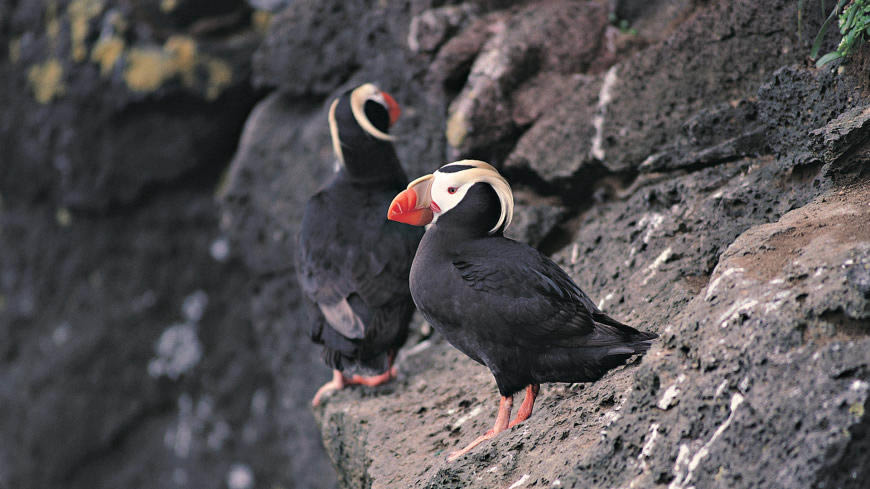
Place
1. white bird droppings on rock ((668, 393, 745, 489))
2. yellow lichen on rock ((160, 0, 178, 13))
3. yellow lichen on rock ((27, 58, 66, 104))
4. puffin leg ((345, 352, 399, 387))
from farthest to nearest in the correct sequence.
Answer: yellow lichen on rock ((27, 58, 66, 104)) < yellow lichen on rock ((160, 0, 178, 13)) < puffin leg ((345, 352, 399, 387)) < white bird droppings on rock ((668, 393, 745, 489))

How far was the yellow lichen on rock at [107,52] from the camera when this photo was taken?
22.7 feet

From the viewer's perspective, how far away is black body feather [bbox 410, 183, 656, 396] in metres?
2.62

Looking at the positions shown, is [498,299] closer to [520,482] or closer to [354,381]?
[520,482]

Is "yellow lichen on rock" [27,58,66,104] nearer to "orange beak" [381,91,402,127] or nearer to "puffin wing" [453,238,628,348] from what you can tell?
"orange beak" [381,91,402,127]

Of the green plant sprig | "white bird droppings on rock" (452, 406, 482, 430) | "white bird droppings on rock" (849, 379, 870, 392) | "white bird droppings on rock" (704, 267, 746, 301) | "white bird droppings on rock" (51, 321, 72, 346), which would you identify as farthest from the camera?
"white bird droppings on rock" (51, 321, 72, 346)

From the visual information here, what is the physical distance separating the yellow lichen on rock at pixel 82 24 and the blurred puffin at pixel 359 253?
3.79m

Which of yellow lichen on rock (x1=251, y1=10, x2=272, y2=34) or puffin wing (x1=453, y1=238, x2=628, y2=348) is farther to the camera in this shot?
yellow lichen on rock (x1=251, y1=10, x2=272, y2=34)

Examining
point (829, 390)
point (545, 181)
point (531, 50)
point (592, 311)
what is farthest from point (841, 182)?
point (531, 50)

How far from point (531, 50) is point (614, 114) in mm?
978

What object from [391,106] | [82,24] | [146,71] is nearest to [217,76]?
[146,71]

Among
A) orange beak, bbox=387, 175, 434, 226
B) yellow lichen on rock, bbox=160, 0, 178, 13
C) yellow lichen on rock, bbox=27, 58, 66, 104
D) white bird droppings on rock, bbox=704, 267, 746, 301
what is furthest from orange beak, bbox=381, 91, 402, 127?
yellow lichen on rock, bbox=27, 58, 66, 104

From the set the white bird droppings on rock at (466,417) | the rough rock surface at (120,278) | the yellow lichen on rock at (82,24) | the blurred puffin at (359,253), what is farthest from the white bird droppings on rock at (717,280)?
the yellow lichen on rock at (82,24)

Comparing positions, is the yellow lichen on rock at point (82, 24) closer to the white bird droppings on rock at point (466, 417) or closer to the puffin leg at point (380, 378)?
the puffin leg at point (380, 378)

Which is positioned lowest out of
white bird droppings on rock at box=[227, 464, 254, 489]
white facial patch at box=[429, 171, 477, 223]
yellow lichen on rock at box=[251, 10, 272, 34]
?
white bird droppings on rock at box=[227, 464, 254, 489]
